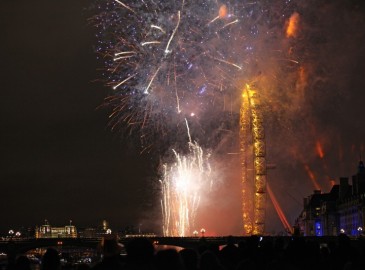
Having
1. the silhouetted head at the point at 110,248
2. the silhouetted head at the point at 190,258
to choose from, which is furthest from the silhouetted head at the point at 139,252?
the silhouetted head at the point at 190,258

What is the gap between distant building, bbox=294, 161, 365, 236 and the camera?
136m

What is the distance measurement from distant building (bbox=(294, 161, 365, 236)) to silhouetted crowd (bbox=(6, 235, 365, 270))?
104304 millimetres

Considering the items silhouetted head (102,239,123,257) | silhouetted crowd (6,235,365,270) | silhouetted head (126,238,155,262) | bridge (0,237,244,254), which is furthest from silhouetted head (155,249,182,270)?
bridge (0,237,244,254)

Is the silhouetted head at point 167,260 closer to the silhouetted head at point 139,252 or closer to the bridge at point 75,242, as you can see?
the silhouetted head at point 139,252

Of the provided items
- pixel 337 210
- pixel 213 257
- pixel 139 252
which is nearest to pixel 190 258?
pixel 213 257

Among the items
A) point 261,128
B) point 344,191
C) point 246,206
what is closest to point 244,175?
point 246,206

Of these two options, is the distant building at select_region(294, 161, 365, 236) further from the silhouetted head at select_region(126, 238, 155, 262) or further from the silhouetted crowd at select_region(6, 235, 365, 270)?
the silhouetted head at select_region(126, 238, 155, 262)

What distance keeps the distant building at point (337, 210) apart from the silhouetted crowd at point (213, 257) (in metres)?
104

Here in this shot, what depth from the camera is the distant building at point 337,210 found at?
135625 mm

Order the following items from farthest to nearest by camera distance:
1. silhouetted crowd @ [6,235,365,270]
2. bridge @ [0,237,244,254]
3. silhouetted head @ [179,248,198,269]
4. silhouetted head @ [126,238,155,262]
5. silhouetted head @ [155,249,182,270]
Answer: bridge @ [0,237,244,254], silhouetted head @ [179,248,198,269], silhouetted head @ [155,249,182,270], silhouetted crowd @ [6,235,365,270], silhouetted head @ [126,238,155,262]

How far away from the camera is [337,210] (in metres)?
153

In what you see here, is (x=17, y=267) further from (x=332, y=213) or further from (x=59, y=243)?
(x=332, y=213)

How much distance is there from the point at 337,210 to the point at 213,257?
144678 mm

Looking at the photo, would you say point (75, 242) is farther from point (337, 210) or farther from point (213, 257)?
point (213, 257)
